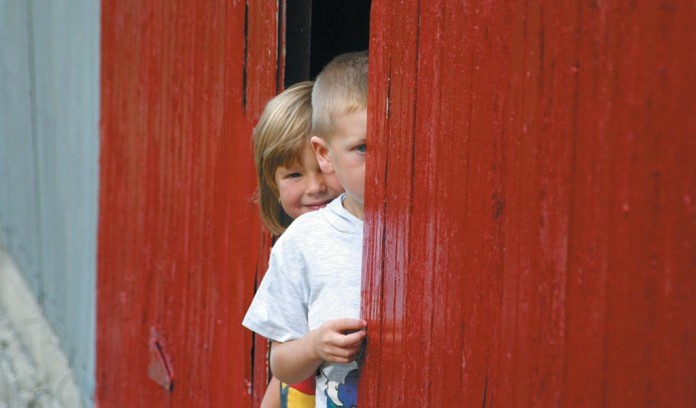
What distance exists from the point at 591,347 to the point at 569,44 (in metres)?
0.39

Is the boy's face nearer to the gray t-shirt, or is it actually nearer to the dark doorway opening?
the gray t-shirt

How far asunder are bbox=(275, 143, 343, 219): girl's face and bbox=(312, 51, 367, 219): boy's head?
30 cm

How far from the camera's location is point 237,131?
3.21m

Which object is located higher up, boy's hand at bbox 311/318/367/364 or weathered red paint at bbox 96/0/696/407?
weathered red paint at bbox 96/0/696/407

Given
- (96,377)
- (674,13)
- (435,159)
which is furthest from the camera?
(96,377)

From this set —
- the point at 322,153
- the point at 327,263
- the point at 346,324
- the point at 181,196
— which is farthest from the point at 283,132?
the point at 181,196

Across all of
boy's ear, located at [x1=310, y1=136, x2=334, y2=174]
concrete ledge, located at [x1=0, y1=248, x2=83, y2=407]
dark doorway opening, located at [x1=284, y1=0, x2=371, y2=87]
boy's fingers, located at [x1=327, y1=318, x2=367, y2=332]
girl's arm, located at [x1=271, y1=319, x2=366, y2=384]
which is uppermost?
dark doorway opening, located at [x1=284, y1=0, x2=371, y2=87]

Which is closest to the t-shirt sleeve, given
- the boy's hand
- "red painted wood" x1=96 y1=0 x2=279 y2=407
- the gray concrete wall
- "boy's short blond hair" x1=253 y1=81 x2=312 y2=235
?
the boy's hand

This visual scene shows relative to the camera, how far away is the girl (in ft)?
8.55

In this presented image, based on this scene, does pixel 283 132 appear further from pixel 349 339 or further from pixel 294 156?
pixel 349 339

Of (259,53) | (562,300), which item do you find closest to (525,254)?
(562,300)

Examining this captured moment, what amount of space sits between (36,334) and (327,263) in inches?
183

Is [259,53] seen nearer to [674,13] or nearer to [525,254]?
[525,254]

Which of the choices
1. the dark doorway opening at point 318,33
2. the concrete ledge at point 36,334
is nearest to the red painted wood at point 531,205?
the dark doorway opening at point 318,33
